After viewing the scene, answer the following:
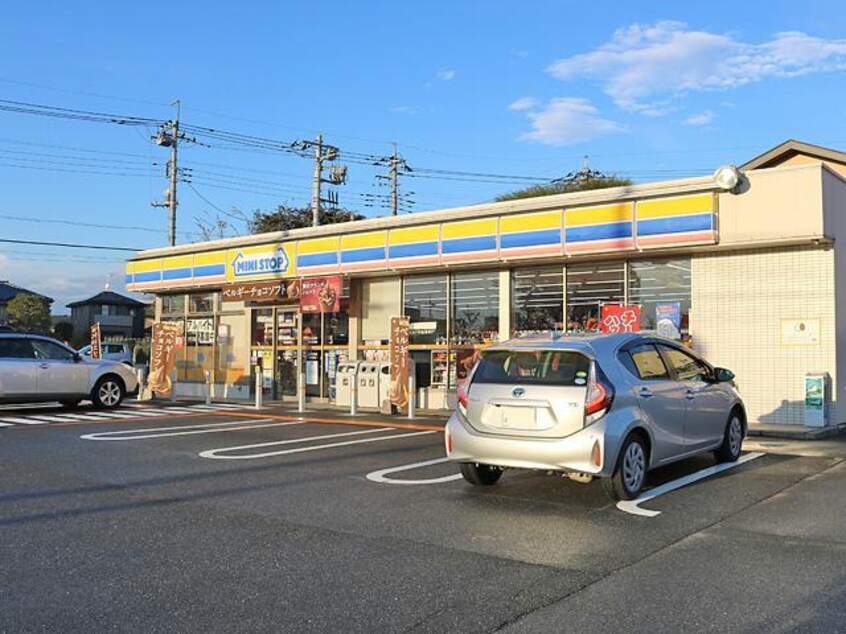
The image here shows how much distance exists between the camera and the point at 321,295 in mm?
19609

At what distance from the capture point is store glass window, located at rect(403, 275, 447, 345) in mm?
18219

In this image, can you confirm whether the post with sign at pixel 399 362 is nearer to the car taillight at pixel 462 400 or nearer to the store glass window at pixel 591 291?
the store glass window at pixel 591 291

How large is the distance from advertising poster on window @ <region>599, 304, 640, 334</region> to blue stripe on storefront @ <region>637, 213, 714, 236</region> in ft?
4.97

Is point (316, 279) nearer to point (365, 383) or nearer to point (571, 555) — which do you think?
point (365, 383)

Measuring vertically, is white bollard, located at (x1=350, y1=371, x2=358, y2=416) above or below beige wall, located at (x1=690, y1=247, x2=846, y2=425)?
below

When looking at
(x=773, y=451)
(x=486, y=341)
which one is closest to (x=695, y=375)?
(x=773, y=451)

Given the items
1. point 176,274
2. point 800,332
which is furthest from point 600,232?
point 176,274

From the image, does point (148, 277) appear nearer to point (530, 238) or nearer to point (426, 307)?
point (426, 307)

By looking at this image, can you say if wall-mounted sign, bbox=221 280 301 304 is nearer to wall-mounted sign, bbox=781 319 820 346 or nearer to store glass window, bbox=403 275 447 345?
store glass window, bbox=403 275 447 345

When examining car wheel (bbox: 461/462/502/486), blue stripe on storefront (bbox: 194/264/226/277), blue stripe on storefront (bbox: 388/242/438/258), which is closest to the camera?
car wheel (bbox: 461/462/502/486)

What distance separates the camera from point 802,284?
1357 centimetres

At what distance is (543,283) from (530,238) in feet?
3.92

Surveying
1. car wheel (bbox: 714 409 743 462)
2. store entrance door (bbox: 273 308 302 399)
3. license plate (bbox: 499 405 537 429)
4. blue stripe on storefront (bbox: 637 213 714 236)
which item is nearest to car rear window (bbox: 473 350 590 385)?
license plate (bbox: 499 405 537 429)

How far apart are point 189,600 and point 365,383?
1340 cm
